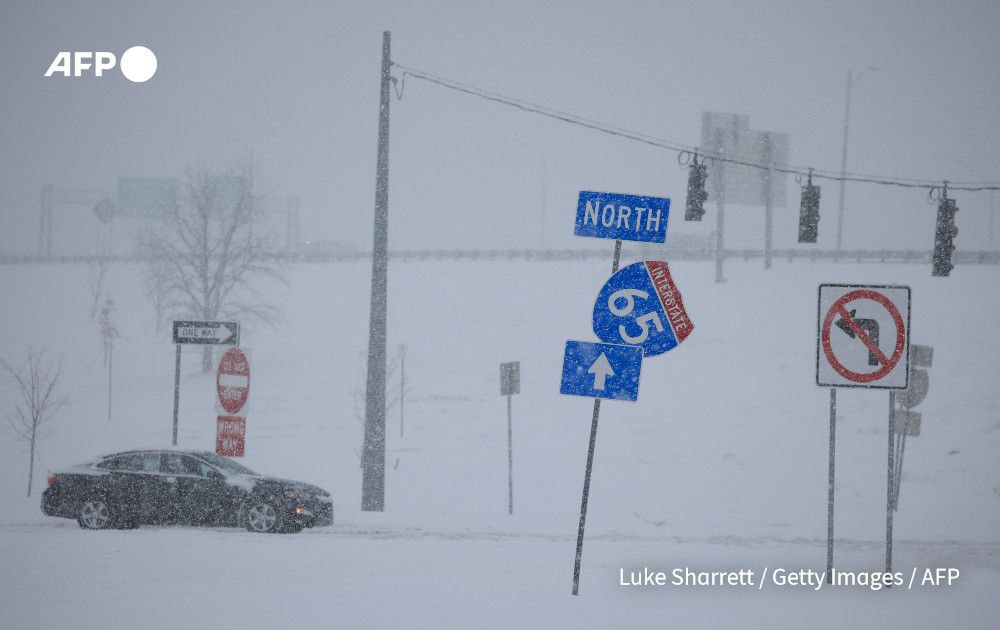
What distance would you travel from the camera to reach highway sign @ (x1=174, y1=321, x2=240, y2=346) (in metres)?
15.0

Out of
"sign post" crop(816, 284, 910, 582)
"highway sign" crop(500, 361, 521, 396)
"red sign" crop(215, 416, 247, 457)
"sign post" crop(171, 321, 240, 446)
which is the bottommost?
"red sign" crop(215, 416, 247, 457)

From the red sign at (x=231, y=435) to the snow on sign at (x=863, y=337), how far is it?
8.67m

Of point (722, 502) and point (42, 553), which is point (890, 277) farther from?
point (42, 553)

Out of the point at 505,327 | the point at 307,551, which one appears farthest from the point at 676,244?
the point at 307,551

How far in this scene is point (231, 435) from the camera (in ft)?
46.3

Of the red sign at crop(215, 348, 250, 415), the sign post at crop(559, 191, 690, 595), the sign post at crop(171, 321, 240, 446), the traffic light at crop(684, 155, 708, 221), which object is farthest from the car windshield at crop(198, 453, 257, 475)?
the traffic light at crop(684, 155, 708, 221)

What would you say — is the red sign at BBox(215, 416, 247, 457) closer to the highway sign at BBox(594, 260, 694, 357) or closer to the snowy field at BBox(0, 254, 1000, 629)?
the snowy field at BBox(0, 254, 1000, 629)

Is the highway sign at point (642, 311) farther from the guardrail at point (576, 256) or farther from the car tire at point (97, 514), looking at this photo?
the guardrail at point (576, 256)

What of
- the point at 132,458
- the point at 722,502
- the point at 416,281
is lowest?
the point at 722,502

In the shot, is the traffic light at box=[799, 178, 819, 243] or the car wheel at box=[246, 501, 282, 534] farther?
the traffic light at box=[799, 178, 819, 243]

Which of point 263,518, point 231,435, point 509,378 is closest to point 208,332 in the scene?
point 231,435

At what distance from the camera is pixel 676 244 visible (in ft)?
189

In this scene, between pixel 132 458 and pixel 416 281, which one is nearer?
pixel 132 458

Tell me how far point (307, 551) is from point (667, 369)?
22765mm
